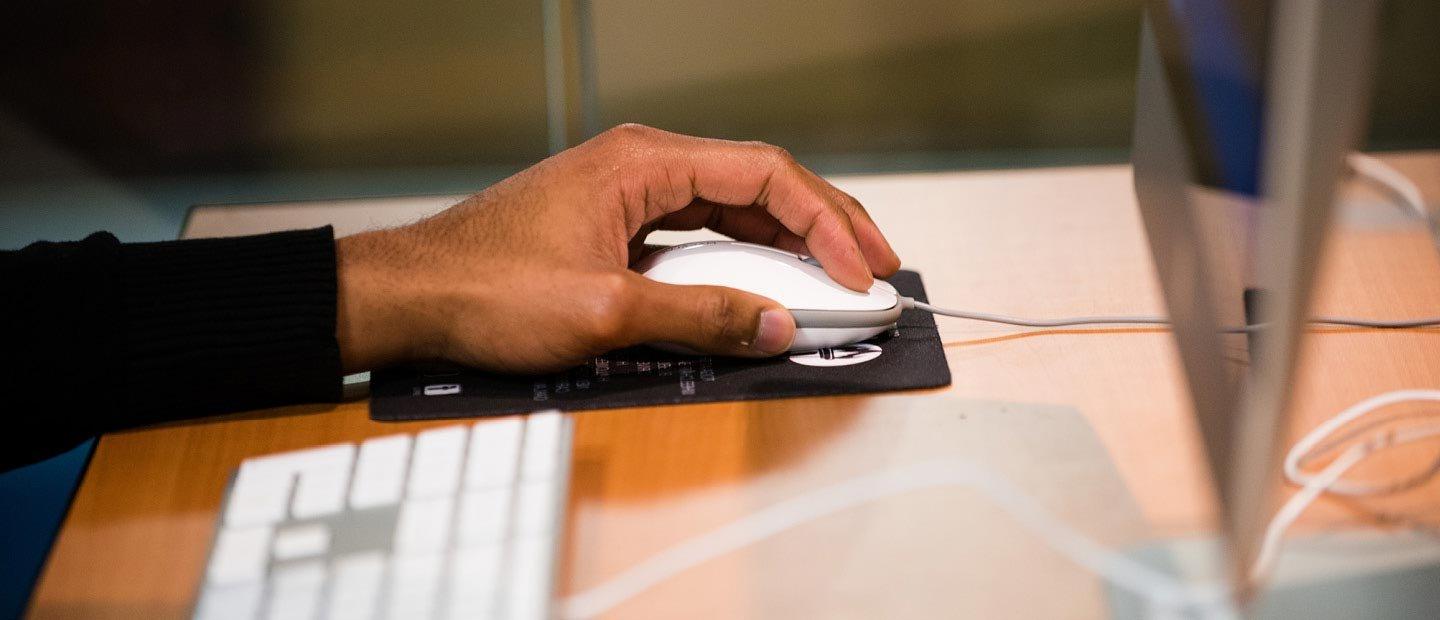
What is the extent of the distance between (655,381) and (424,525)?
7.5 inches

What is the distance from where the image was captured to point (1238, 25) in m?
0.46

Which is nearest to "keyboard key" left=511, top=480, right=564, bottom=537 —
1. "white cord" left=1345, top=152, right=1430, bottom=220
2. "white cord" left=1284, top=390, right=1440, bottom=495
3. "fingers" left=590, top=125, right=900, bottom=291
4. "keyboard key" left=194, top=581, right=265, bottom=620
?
"keyboard key" left=194, top=581, right=265, bottom=620

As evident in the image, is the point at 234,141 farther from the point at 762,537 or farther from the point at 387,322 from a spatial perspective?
the point at 762,537

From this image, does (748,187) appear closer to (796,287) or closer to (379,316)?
(796,287)

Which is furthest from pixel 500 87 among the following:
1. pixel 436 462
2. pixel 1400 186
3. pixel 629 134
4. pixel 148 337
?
pixel 1400 186

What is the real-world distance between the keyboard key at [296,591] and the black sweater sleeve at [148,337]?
17 cm

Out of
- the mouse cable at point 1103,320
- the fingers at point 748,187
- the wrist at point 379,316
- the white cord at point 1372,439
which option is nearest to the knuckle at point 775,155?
the fingers at point 748,187

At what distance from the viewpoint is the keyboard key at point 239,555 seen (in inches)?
19.2

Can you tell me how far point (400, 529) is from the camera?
50cm

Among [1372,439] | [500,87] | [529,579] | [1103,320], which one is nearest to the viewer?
[529,579]

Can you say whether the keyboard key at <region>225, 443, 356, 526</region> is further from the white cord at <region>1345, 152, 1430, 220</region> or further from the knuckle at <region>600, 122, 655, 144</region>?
the white cord at <region>1345, 152, 1430, 220</region>

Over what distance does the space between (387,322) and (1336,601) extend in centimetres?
50

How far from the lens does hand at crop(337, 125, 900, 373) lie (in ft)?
2.07

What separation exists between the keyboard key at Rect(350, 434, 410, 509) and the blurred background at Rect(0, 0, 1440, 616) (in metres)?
0.61
